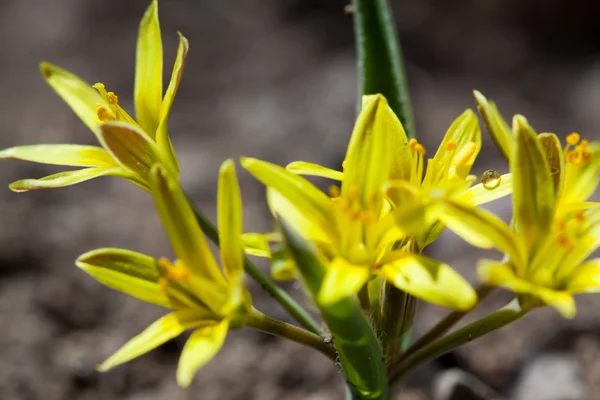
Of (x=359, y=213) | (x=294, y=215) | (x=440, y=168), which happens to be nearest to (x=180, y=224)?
(x=294, y=215)

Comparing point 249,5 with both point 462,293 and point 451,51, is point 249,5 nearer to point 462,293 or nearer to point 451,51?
point 451,51

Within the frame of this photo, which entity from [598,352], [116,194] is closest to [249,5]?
[116,194]

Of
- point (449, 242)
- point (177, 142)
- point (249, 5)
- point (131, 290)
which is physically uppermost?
point (249, 5)

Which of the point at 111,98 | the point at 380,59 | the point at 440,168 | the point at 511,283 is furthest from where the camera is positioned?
the point at 380,59

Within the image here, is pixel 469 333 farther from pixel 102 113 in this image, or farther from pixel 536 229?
pixel 102 113

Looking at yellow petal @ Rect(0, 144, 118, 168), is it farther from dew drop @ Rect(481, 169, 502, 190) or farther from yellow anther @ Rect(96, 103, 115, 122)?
dew drop @ Rect(481, 169, 502, 190)
